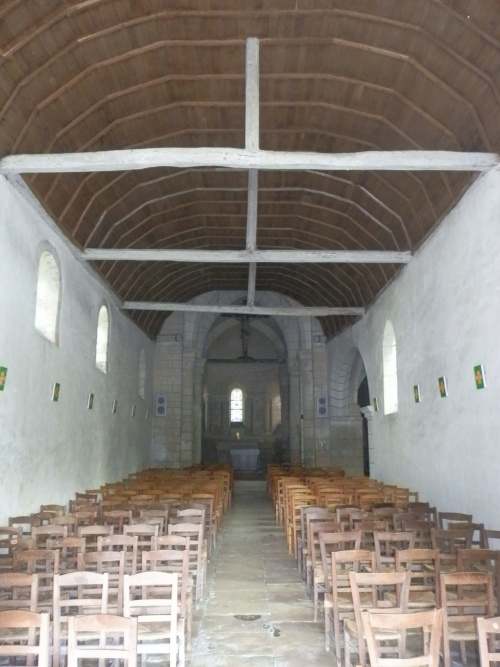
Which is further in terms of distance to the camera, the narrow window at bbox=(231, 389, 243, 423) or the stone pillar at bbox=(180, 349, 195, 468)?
the narrow window at bbox=(231, 389, 243, 423)

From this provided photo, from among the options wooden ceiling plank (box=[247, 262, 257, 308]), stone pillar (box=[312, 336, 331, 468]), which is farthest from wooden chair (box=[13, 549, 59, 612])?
stone pillar (box=[312, 336, 331, 468])

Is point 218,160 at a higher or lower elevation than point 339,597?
higher

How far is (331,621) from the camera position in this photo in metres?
5.11

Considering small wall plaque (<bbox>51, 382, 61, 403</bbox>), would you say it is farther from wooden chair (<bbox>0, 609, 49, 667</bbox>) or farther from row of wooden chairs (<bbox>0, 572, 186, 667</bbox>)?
wooden chair (<bbox>0, 609, 49, 667</bbox>)

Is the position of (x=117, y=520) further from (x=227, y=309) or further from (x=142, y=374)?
(x=142, y=374)

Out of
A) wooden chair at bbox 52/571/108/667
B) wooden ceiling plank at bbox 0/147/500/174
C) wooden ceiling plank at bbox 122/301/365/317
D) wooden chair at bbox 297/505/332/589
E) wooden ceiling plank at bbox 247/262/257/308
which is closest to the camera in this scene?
wooden chair at bbox 52/571/108/667

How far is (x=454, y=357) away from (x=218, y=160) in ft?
14.5

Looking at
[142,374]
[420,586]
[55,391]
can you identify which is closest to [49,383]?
[55,391]

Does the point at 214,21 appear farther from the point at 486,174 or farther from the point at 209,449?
the point at 209,449

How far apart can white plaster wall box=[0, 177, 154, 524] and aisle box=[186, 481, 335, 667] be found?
3.02m

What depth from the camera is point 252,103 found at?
736 centimetres

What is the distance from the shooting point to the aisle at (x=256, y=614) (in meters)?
4.80

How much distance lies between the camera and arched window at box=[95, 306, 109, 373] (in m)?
13.4

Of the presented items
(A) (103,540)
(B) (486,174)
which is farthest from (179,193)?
(A) (103,540)
